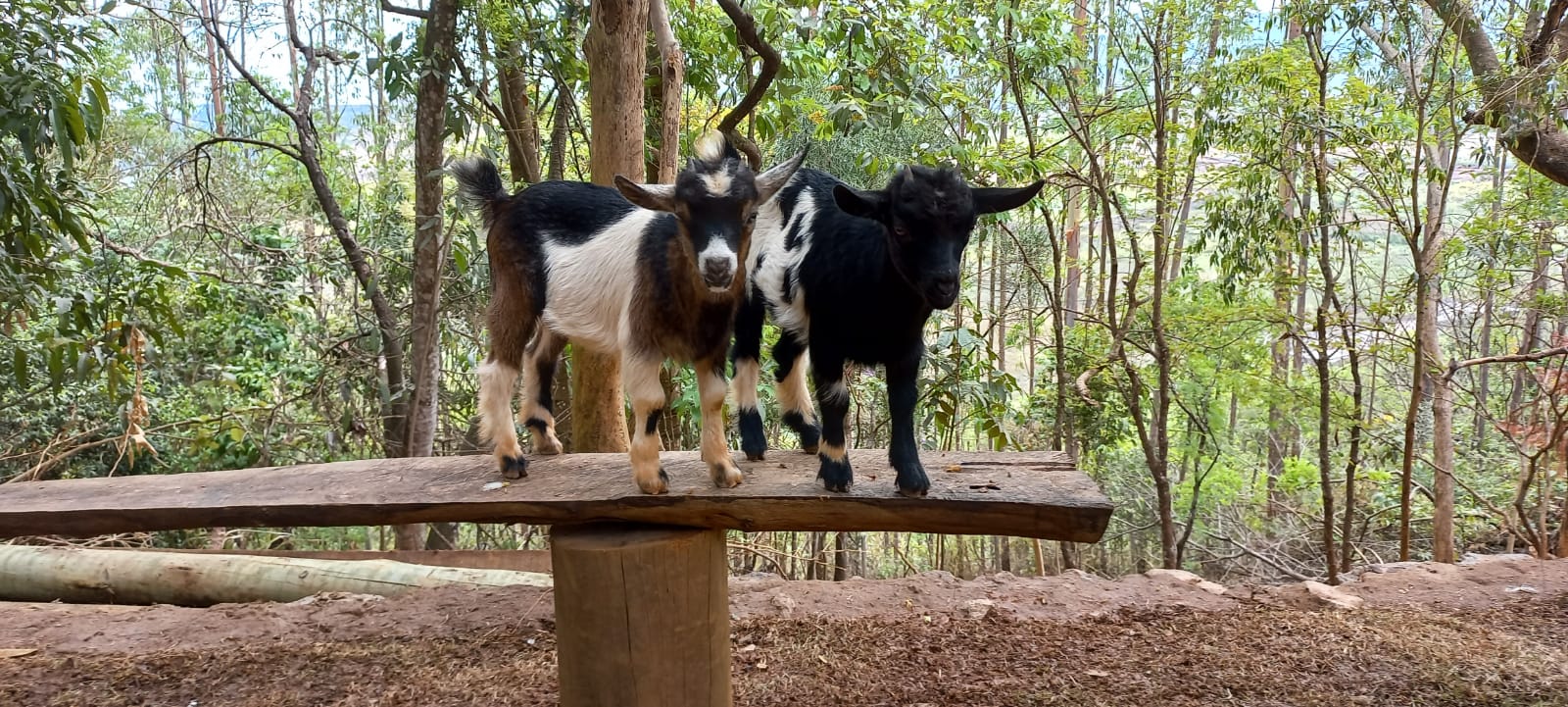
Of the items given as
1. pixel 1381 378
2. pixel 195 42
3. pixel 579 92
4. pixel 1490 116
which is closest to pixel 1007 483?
pixel 1490 116

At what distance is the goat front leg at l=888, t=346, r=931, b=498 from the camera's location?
8.78 feet

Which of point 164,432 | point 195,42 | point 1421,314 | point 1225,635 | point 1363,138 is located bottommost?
point 1225,635

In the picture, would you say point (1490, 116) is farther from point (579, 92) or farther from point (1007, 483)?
point (579, 92)

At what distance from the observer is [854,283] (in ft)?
9.16

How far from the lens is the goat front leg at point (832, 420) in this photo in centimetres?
276

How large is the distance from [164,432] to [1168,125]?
777 centimetres

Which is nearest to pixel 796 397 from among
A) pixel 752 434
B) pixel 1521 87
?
pixel 752 434

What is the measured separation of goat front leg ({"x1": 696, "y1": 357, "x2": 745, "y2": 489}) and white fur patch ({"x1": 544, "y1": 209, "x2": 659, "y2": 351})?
30 centimetres

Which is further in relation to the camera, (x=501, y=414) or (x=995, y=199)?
(x=501, y=414)

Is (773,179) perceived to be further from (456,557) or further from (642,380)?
(456,557)

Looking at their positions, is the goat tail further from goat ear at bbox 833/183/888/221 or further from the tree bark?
the tree bark

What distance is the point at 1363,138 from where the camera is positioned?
17.8 ft

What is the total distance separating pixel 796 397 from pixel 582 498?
0.93m

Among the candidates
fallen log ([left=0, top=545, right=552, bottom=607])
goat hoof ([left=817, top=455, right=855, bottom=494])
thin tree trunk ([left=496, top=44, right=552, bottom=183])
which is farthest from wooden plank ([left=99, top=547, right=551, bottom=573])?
goat hoof ([left=817, top=455, right=855, bottom=494])
